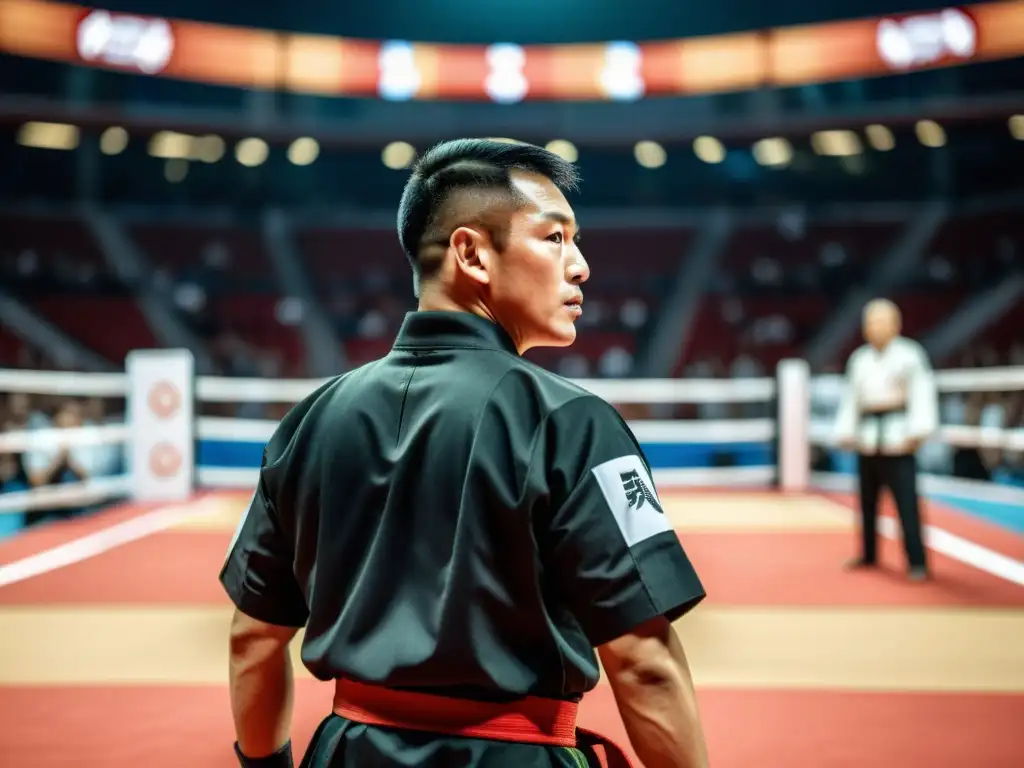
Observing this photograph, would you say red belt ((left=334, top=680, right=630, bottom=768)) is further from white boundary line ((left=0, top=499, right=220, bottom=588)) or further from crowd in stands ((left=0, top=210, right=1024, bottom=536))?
crowd in stands ((left=0, top=210, right=1024, bottom=536))

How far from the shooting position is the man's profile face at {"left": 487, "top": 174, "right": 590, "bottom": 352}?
1.20 metres

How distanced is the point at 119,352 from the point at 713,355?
11.9 meters

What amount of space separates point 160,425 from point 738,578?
4.90m

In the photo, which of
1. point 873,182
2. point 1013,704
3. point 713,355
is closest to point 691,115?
point 873,182

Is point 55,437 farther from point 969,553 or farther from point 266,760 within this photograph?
point 969,553

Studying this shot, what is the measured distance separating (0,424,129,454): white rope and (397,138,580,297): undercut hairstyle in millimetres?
5670

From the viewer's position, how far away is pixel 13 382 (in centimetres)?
613

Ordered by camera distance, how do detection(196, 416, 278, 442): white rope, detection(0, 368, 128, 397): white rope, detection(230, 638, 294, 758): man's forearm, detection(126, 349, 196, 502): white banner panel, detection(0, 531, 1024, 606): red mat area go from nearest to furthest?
1. detection(230, 638, 294, 758): man's forearm
2. detection(0, 531, 1024, 606): red mat area
3. detection(0, 368, 128, 397): white rope
4. detection(126, 349, 196, 502): white banner panel
5. detection(196, 416, 278, 442): white rope

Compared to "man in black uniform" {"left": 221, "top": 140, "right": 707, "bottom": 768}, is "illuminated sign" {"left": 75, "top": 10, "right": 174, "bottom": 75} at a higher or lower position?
higher

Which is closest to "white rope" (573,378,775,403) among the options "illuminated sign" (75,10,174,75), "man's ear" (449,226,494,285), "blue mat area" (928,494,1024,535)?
"blue mat area" (928,494,1024,535)

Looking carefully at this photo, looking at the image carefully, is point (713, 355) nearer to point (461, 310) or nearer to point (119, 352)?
point (119, 352)

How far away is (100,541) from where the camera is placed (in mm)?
5637

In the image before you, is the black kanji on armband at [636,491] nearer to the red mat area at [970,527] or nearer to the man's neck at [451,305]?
the man's neck at [451,305]

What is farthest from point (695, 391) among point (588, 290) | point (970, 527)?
point (588, 290)
